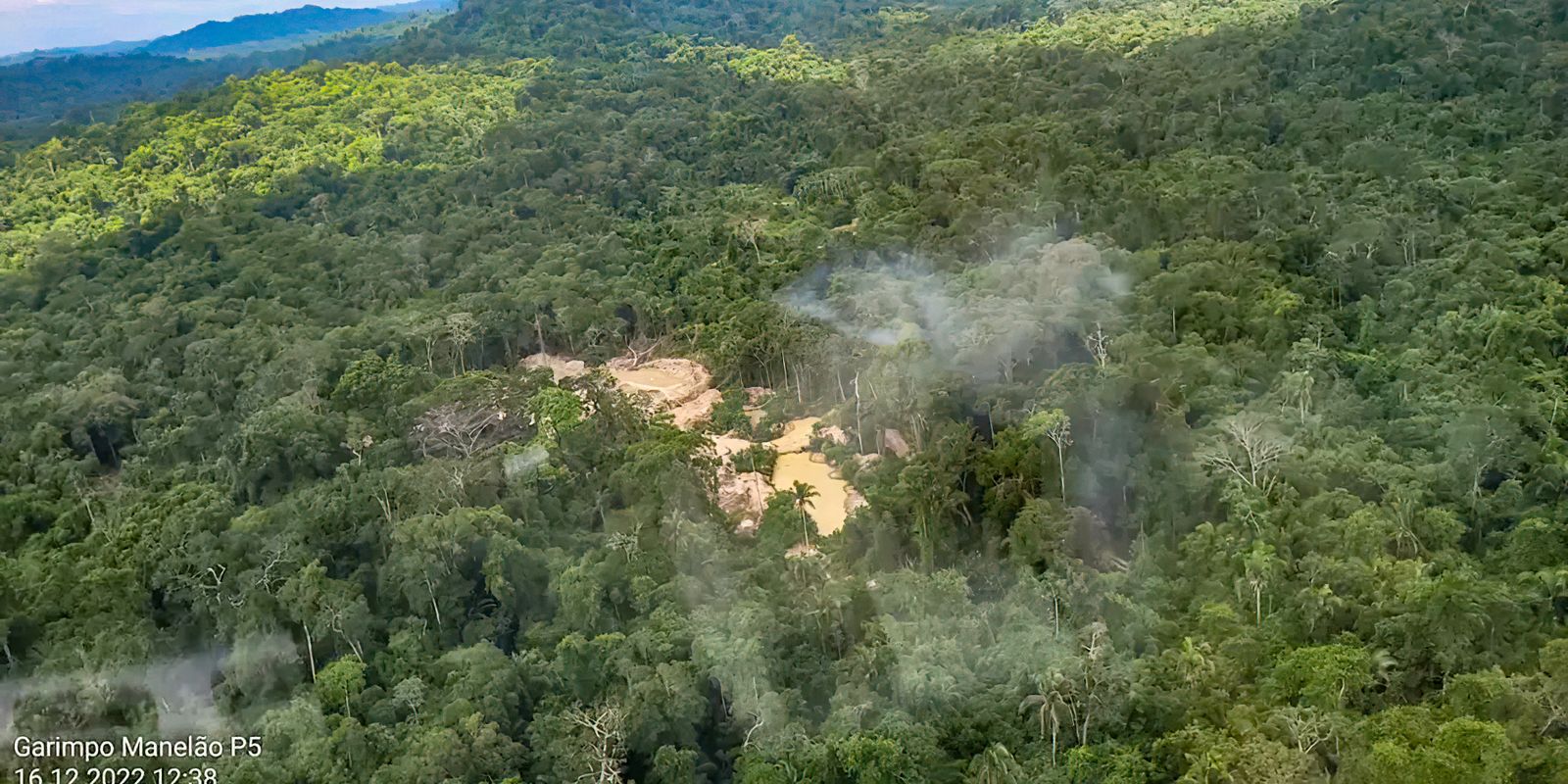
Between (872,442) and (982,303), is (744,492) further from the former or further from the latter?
(982,303)

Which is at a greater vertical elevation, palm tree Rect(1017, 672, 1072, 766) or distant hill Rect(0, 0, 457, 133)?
distant hill Rect(0, 0, 457, 133)

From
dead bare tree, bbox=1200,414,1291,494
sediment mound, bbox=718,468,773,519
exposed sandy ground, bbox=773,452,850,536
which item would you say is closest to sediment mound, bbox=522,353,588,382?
exposed sandy ground, bbox=773,452,850,536

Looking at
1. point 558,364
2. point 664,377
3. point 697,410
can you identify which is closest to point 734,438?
point 697,410

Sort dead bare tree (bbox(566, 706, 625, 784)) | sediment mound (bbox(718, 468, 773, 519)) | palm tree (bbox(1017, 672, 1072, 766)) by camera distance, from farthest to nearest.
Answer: sediment mound (bbox(718, 468, 773, 519))
palm tree (bbox(1017, 672, 1072, 766))
dead bare tree (bbox(566, 706, 625, 784))

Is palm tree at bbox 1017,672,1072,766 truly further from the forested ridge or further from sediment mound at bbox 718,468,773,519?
sediment mound at bbox 718,468,773,519

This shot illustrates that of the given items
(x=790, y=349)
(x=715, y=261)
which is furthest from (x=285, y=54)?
(x=790, y=349)

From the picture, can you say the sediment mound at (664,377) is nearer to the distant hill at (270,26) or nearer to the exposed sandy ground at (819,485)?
the exposed sandy ground at (819,485)

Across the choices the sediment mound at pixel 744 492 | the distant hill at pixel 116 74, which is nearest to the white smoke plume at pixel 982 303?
the sediment mound at pixel 744 492
